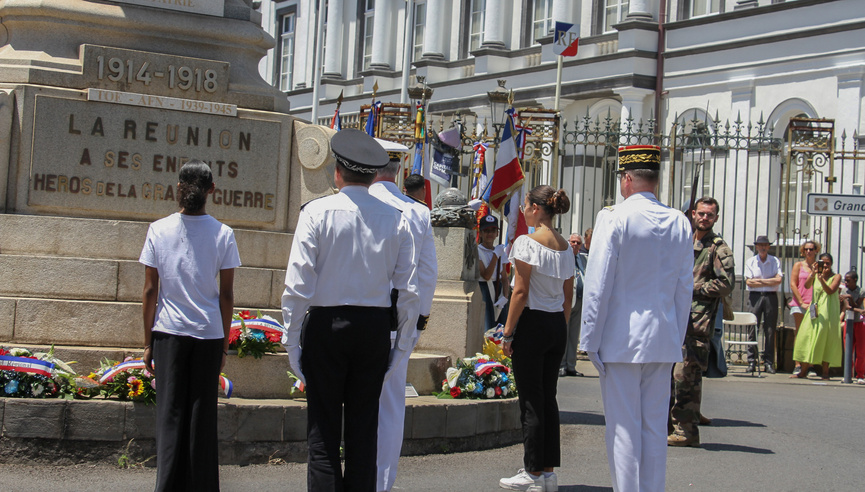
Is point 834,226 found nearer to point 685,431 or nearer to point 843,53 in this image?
point 843,53

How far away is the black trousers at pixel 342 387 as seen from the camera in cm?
518

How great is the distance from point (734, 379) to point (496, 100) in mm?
5361

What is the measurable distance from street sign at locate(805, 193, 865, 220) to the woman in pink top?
1.14m

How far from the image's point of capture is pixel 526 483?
23.1 ft

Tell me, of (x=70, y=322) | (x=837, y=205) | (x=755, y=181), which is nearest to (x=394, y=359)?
(x=70, y=322)

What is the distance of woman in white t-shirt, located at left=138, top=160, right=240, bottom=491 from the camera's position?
18.6ft

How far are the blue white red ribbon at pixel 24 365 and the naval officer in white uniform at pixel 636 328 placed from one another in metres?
3.39

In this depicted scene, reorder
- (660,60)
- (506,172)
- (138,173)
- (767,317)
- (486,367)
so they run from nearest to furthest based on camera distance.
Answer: (138,173)
(486,367)
(506,172)
(767,317)
(660,60)

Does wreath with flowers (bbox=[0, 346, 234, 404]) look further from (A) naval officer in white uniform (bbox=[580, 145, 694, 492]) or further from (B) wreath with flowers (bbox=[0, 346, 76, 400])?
(A) naval officer in white uniform (bbox=[580, 145, 694, 492])

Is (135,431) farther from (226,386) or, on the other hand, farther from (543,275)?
(543,275)

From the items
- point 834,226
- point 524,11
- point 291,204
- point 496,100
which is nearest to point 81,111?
point 291,204

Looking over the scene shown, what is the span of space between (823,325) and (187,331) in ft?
37.5

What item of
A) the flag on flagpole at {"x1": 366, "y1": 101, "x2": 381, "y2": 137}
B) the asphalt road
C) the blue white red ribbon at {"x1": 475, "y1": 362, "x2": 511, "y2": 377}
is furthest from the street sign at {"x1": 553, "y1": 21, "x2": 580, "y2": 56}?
the blue white red ribbon at {"x1": 475, "y1": 362, "x2": 511, "y2": 377}

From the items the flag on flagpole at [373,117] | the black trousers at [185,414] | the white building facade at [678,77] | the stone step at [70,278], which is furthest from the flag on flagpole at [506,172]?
the black trousers at [185,414]
